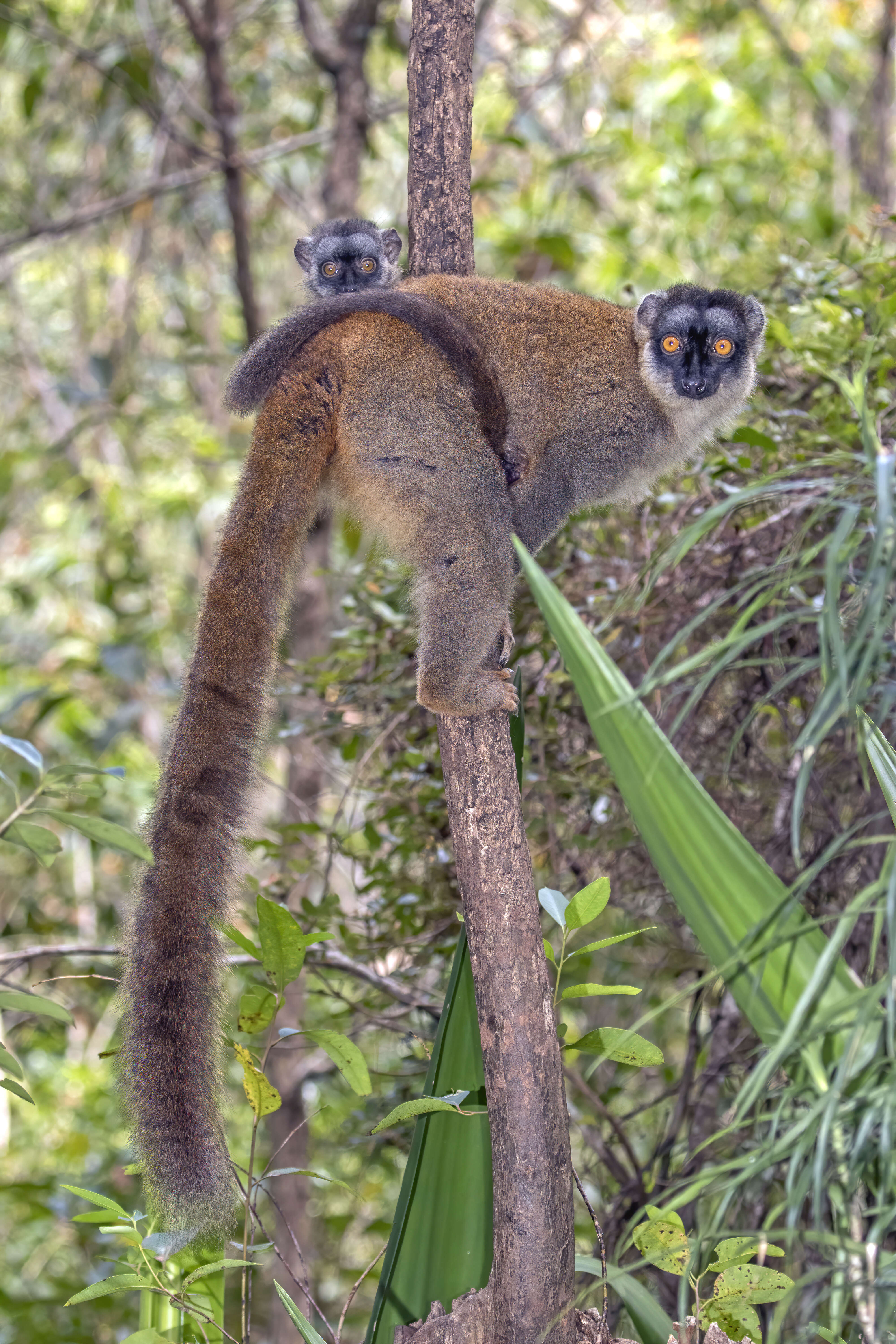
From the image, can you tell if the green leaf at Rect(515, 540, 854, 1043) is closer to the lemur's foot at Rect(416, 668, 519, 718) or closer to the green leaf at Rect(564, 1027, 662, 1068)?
the green leaf at Rect(564, 1027, 662, 1068)

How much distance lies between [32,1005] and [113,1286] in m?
0.47

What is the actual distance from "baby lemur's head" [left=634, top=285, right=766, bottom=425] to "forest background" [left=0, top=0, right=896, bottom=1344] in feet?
0.48

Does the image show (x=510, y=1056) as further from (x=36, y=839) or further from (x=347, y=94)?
(x=347, y=94)

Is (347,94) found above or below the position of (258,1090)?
above

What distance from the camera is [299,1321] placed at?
72.3 inches

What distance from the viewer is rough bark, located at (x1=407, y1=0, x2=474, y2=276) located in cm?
256

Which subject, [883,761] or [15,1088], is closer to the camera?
[883,761]

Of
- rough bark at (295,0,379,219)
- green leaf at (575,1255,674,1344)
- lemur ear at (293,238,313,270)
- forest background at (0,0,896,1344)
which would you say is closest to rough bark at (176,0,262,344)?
forest background at (0,0,896,1344)

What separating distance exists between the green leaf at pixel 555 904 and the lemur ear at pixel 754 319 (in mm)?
2001

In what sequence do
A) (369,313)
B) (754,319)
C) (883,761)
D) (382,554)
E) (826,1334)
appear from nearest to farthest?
(826,1334)
(883,761)
(369,313)
(382,554)
(754,319)

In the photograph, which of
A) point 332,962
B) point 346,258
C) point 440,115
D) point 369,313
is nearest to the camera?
point 440,115

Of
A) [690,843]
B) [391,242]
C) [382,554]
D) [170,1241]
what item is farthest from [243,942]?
[391,242]

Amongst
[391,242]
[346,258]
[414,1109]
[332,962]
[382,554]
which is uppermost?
[391,242]

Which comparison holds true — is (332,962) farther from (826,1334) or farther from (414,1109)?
(826,1334)
